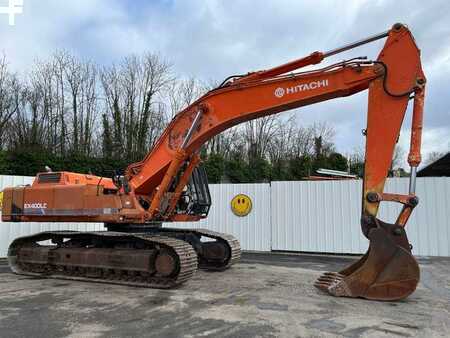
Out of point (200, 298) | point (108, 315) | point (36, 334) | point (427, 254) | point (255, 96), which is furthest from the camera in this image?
point (427, 254)

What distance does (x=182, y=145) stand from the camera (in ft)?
27.5

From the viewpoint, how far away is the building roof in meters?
16.4

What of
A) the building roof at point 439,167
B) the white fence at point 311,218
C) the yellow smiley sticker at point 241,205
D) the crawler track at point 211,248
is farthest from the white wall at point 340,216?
the crawler track at point 211,248

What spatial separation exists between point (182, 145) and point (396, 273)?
4.42 metres

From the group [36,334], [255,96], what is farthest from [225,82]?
[36,334]

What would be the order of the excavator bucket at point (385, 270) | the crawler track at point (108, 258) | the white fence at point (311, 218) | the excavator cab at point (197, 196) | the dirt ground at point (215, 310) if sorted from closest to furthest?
the dirt ground at point (215, 310), the excavator bucket at point (385, 270), the crawler track at point (108, 258), the excavator cab at point (197, 196), the white fence at point (311, 218)

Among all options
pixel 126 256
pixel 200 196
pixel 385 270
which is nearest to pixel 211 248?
pixel 200 196

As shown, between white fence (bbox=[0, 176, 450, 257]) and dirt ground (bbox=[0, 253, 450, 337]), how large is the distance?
374 cm

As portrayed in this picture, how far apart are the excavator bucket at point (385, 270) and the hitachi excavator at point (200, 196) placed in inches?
0.6

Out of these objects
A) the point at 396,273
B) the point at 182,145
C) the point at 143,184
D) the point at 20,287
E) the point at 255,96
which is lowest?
the point at 20,287

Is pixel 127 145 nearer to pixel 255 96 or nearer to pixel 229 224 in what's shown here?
pixel 229 224

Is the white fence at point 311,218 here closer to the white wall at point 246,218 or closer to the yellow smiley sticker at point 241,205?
the white wall at point 246,218

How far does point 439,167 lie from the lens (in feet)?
60.4

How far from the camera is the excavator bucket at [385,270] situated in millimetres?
6332
